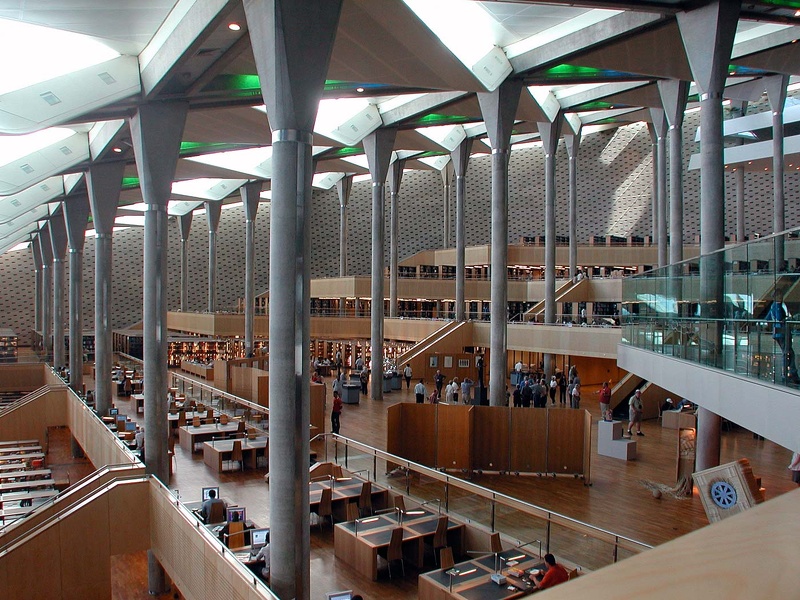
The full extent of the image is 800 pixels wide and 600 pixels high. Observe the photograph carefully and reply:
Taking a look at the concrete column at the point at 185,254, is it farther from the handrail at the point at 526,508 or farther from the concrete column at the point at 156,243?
the handrail at the point at 526,508

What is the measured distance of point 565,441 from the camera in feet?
47.9

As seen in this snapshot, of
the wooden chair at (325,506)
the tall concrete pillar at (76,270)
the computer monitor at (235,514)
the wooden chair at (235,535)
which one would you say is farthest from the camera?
the tall concrete pillar at (76,270)

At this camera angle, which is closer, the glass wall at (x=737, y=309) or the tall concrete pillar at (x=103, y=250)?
the glass wall at (x=737, y=309)

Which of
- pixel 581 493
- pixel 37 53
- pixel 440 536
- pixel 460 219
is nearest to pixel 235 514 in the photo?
pixel 440 536

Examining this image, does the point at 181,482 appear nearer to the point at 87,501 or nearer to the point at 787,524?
the point at 87,501

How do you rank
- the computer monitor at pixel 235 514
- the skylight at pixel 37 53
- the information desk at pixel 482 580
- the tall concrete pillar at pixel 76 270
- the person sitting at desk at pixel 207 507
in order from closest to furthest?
1. the information desk at pixel 482 580
2. the skylight at pixel 37 53
3. the computer monitor at pixel 235 514
4. the person sitting at desk at pixel 207 507
5. the tall concrete pillar at pixel 76 270

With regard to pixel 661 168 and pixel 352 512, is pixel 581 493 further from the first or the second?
pixel 661 168

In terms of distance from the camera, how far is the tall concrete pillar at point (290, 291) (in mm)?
7895

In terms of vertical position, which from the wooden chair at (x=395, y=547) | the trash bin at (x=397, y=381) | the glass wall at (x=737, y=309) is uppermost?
the glass wall at (x=737, y=309)

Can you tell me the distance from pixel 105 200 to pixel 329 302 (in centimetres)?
2356

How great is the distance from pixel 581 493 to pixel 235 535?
7085mm

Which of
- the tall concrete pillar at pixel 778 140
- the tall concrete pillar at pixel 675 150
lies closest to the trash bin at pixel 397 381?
the tall concrete pillar at pixel 675 150

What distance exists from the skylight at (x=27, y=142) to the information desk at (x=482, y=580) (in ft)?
42.0

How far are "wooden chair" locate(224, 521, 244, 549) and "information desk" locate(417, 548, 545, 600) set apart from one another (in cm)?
297
